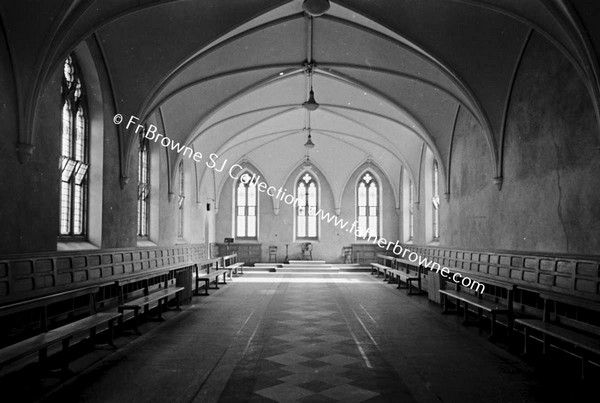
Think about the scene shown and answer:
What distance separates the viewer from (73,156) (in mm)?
11180

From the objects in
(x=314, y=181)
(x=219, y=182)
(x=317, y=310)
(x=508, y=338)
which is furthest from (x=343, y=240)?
(x=508, y=338)

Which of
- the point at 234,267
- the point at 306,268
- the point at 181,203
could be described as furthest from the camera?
the point at 306,268

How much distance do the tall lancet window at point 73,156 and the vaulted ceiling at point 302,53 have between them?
87cm

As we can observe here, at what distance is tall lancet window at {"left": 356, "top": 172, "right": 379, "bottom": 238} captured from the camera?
90.6ft

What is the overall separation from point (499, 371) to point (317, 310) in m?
5.28

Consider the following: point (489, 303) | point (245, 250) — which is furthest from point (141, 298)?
point (245, 250)

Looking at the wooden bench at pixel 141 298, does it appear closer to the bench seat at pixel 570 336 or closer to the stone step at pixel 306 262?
the bench seat at pixel 570 336

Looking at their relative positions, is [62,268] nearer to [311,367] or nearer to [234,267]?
[311,367]

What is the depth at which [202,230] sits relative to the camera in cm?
2380

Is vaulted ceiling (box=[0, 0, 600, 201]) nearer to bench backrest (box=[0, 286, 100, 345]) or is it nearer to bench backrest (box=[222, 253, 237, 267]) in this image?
bench backrest (box=[0, 286, 100, 345])

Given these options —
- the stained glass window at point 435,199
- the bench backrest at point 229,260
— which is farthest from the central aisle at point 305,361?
the bench backrest at point 229,260

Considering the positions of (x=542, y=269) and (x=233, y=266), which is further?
(x=233, y=266)

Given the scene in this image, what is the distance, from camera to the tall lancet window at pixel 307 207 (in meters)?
27.8

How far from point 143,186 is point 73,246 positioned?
5437 mm
